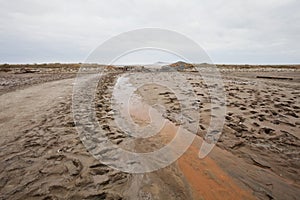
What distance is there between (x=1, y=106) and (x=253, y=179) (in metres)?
9.14

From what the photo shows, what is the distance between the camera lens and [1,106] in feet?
→ 26.0

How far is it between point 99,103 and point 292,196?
7.19m

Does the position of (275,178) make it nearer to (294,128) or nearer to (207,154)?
(207,154)

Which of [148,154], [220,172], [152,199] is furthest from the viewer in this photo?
[148,154]

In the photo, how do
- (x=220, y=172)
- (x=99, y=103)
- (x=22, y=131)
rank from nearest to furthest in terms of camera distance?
(x=220, y=172) → (x=22, y=131) → (x=99, y=103)

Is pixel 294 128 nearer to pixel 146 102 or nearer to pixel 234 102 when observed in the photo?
pixel 234 102

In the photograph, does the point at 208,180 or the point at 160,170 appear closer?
the point at 208,180

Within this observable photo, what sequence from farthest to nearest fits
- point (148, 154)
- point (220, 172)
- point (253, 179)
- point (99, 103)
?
point (99, 103)
point (148, 154)
point (220, 172)
point (253, 179)

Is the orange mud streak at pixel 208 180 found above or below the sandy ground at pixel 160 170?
below

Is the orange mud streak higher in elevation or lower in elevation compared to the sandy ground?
lower

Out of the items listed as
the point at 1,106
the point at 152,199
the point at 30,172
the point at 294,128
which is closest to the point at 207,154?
the point at 152,199

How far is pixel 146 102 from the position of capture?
8.90m

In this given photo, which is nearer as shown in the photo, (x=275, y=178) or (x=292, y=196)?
(x=292, y=196)

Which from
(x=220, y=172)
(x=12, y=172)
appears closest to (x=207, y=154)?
(x=220, y=172)
